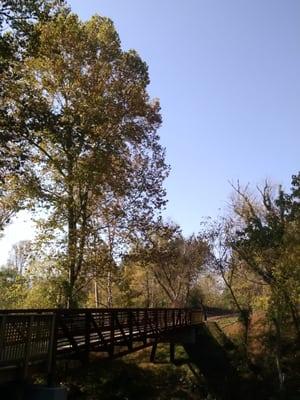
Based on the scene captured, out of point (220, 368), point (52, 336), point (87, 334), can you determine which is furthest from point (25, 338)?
point (220, 368)

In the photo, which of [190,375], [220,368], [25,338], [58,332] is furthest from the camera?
[220,368]

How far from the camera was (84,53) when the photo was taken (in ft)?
76.1

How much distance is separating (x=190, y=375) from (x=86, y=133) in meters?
15.5

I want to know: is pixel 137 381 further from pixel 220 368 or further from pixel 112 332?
pixel 112 332

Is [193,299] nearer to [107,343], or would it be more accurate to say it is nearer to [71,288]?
[71,288]

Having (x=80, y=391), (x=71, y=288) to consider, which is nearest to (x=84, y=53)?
(x=71, y=288)

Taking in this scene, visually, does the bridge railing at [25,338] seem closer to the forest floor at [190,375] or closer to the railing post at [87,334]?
the railing post at [87,334]

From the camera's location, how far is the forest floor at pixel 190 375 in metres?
23.4

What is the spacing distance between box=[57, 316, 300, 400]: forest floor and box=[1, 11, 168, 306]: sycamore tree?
4.34 meters

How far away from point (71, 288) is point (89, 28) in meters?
12.6

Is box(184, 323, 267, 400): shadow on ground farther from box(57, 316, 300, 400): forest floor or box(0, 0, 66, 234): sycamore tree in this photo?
box(0, 0, 66, 234): sycamore tree

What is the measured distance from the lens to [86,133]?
1917 cm

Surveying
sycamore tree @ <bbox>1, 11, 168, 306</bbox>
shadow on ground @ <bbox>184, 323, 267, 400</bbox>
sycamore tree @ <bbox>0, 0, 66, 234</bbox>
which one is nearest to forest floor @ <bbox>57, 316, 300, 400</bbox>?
shadow on ground @ <bbox>184, 323, 267, 400</bbox>

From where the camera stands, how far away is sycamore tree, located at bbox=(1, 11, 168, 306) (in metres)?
21.1
